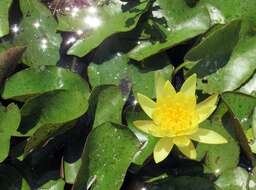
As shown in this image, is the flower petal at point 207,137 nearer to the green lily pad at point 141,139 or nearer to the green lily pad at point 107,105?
the green lily pad at point 141,139

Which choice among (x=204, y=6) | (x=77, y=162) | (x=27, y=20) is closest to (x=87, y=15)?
(x=27, y=20)

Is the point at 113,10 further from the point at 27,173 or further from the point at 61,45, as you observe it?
the point at 27,173

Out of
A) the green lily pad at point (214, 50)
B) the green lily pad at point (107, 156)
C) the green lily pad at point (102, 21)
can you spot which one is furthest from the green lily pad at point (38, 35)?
the green lily pad at point (214, 50)

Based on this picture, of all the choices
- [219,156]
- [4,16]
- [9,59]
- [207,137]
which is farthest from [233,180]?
[4,16]

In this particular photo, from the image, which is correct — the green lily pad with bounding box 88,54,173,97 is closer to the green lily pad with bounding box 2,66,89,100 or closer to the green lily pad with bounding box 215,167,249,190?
the green lily pad with bounding box 2,66,89,100

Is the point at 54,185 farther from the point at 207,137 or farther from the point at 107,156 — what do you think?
the point at 207,137

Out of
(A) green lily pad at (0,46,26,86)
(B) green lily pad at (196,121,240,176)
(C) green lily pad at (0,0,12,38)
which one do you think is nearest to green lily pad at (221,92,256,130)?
(B) green lily pad at (196,121,240,176)
